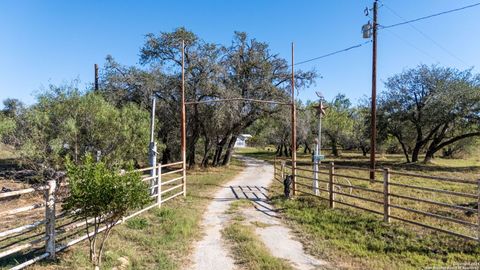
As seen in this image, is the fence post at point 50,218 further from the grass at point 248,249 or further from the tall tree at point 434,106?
the tall tree at point 434,106

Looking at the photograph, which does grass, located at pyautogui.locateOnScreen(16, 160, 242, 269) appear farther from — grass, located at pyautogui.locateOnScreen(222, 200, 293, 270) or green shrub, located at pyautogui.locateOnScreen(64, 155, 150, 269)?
grass, located at pyautogui.locateOnScreen(222, 200, 293, 270)

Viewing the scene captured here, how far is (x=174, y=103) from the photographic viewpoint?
2255 cm

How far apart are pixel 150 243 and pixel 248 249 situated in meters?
1.81

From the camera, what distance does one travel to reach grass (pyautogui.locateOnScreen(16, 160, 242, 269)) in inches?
211

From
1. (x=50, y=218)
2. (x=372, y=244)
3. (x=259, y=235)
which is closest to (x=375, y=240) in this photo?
(x=372, y=244)

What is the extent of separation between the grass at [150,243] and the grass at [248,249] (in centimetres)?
77

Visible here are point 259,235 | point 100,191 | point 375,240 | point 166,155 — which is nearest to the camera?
point 100,191

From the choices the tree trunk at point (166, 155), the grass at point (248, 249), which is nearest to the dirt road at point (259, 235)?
the grass at point (248, 249)

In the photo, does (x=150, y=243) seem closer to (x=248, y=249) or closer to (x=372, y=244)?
(x=248, y=249)

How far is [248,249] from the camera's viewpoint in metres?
6.19

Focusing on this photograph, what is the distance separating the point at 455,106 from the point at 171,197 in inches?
993

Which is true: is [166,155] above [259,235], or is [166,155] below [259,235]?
above

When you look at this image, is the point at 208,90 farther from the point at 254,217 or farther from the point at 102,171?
the point at 102,171

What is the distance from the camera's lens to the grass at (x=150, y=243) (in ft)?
17.5
